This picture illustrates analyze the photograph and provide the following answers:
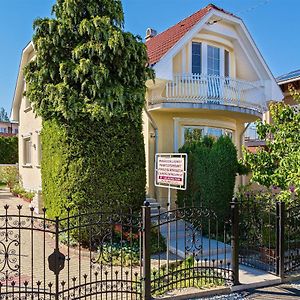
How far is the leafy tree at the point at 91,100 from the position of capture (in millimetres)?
8867

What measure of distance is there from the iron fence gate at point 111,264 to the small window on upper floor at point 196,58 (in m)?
7.27

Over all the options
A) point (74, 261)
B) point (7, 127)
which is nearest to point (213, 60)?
point (74, 261)

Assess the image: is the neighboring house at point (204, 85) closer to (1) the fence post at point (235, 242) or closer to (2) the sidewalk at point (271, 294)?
(1) the fence post at point (235, 242)

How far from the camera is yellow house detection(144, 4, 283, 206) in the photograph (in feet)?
43.0

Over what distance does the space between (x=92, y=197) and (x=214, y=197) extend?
400 cm

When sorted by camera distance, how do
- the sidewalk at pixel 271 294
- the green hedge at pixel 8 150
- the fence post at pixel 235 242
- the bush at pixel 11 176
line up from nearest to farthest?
the sidewalk at pixel 271 294 → the fence post at pixel 235 242 → the bush at pixel 11 176 → the green hedge at pixel 8 150

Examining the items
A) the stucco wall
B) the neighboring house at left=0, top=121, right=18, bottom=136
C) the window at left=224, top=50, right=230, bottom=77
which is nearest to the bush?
the stucco wall

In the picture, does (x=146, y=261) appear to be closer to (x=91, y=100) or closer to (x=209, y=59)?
(x=91, y=100)

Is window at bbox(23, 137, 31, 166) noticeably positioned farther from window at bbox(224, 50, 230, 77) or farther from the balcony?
window at bbox(224, 50, 230, 77)

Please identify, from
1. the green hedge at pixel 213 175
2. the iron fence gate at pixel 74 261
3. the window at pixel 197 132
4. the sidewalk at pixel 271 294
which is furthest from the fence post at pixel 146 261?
the window at pixel 197 132

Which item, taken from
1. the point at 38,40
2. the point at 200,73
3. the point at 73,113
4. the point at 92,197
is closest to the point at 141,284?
the point at 92,197

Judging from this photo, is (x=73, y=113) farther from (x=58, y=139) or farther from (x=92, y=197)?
(x=92, y=197)

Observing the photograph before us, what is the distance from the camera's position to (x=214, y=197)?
10828mm

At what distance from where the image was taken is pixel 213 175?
428 inches
